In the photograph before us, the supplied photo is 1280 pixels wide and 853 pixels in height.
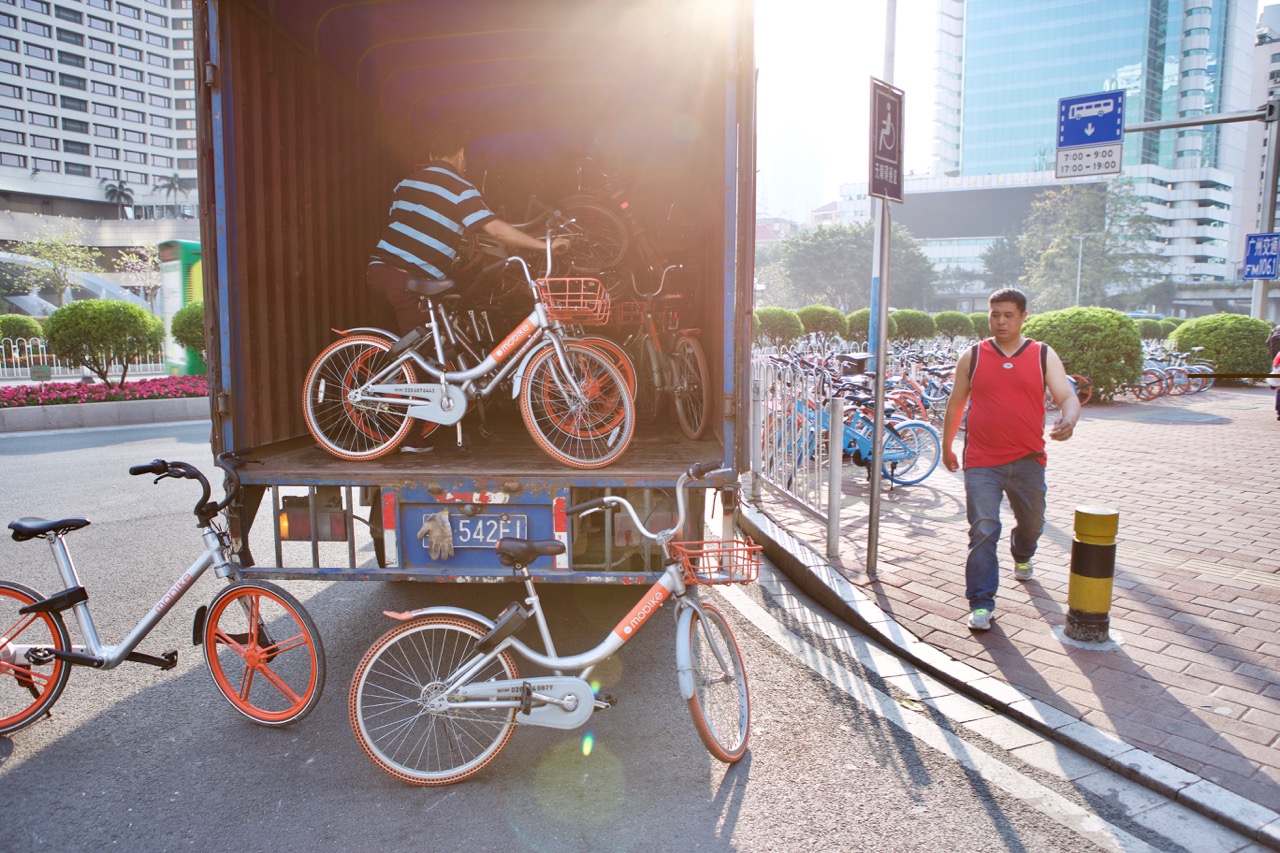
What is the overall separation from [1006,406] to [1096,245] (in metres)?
79.9

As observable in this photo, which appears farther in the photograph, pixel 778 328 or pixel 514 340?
pixel 778 328

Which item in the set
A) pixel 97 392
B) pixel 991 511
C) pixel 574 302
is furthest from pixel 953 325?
pixel 574 302

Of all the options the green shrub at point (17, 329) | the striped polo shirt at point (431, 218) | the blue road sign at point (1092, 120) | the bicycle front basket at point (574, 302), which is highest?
the blue road sign at point (1092, 120)

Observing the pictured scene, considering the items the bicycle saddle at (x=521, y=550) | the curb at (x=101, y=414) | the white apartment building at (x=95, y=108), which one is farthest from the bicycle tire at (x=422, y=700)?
the white apartment building at (x=95, y=108)

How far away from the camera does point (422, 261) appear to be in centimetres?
486

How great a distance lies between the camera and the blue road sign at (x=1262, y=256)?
12.6m

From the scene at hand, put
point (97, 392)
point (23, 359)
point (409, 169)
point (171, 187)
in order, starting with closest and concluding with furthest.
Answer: point (409, 169) < point (97, 392) < point (23, 359) < point (171, 187)

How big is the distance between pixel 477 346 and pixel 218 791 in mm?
3311

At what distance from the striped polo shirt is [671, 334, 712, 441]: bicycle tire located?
5.28 feet

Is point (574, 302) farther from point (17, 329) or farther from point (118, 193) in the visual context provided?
point (118, 193)

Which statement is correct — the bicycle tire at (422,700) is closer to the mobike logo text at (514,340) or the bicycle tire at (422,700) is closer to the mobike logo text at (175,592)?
the mobike logo text at (175,592)

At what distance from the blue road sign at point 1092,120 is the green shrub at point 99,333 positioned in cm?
1561

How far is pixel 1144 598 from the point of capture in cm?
501

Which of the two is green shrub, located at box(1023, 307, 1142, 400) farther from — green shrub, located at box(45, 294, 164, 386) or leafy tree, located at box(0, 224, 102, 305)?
leafy tree, located at box(0, 224, 102, 305)
